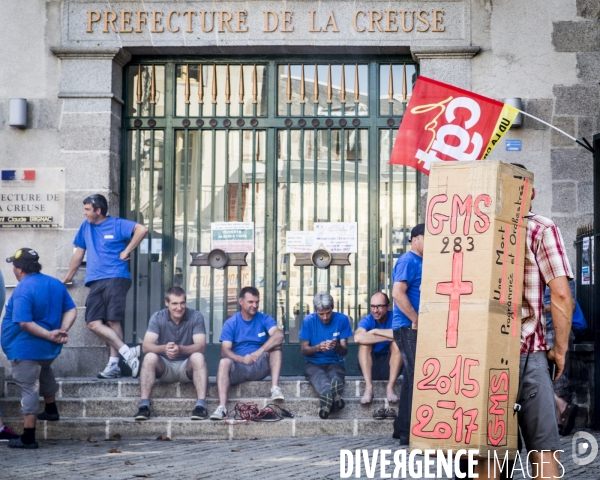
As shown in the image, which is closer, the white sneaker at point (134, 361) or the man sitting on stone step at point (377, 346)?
the man sitting on stone step at point (377, 346)

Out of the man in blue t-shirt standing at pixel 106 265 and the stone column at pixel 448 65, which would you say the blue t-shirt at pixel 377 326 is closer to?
the stone column at pixel 448 65

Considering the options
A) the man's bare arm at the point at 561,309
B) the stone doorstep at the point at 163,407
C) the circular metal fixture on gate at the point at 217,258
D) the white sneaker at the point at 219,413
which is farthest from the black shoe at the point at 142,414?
the man's bare arm at the point at 561,309

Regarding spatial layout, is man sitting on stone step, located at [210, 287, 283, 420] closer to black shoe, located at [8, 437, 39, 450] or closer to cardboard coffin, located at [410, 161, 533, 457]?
black shoe, located at [8, 437, 39, 450]

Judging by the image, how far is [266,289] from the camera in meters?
10.8

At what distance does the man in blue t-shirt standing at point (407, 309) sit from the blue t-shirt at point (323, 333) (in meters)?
1.39

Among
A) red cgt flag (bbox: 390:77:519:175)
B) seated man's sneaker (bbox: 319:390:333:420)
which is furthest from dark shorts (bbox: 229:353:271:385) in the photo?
red cgt flag (bbox: 390:77:519:175)

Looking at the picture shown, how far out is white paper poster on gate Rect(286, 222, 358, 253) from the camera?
10789 millimetres

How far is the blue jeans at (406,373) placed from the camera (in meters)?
8.47

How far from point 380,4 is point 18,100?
12.8ft

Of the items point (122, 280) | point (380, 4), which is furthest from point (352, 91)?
point (122, 280)

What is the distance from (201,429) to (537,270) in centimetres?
503

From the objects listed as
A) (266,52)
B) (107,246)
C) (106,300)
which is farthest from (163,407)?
(266,52)

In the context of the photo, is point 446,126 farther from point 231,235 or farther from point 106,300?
point 106,300

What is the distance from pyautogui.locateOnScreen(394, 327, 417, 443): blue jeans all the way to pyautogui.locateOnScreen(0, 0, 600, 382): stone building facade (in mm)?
2545
